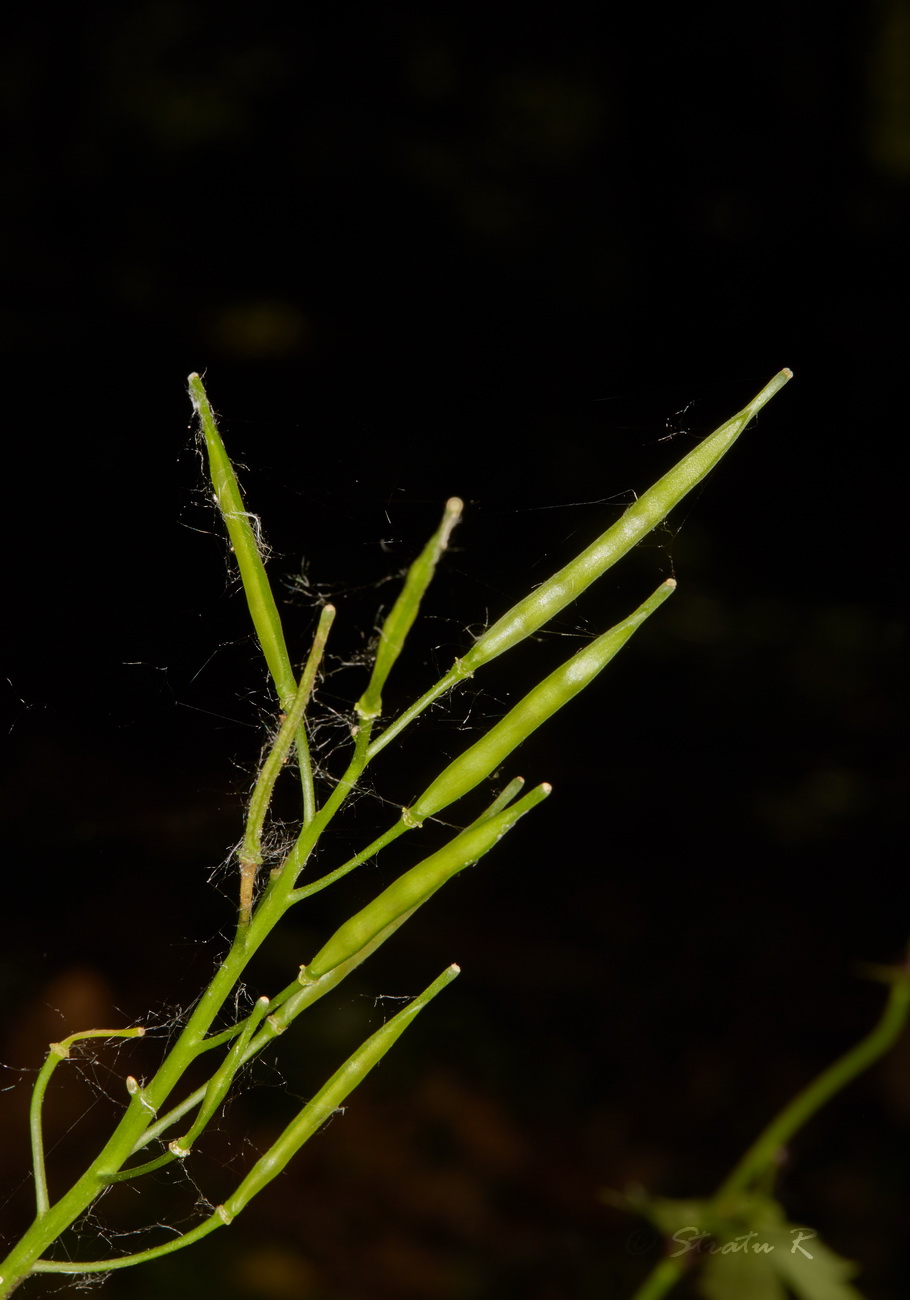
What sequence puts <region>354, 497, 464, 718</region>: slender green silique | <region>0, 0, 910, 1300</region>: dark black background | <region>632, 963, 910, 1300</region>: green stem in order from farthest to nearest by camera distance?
<region>0, 0, 910, 1300</region>: dark black background → <region>632, 963, 910, 1300</region>: green stem → <region>354, 497, 464, 718</region>: slender green silique

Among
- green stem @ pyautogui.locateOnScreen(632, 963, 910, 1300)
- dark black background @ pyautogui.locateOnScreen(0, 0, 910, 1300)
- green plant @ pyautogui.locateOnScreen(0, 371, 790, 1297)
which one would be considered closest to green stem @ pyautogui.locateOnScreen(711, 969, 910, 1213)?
green stem @ pyautogui.locateOnScreen(632, 963, 910, 1300)

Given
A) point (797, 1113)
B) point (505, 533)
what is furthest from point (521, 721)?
point (505, 533)

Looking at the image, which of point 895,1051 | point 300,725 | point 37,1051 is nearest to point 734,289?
point 895,1051

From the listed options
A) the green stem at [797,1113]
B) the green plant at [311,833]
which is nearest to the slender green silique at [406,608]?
the green plant at [311,833]

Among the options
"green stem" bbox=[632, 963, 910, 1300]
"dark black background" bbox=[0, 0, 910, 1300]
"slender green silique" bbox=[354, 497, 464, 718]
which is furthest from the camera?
"dark black background" bbox=[0, 0, 910, 1300]

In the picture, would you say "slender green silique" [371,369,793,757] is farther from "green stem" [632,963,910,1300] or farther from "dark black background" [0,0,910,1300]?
"dark black background" [0,0,910,1300]

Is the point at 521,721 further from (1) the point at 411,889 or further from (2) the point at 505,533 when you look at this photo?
(2) the point at 505,533

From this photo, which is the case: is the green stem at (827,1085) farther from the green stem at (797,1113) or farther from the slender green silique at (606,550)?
the slender green silique at (606,550)
